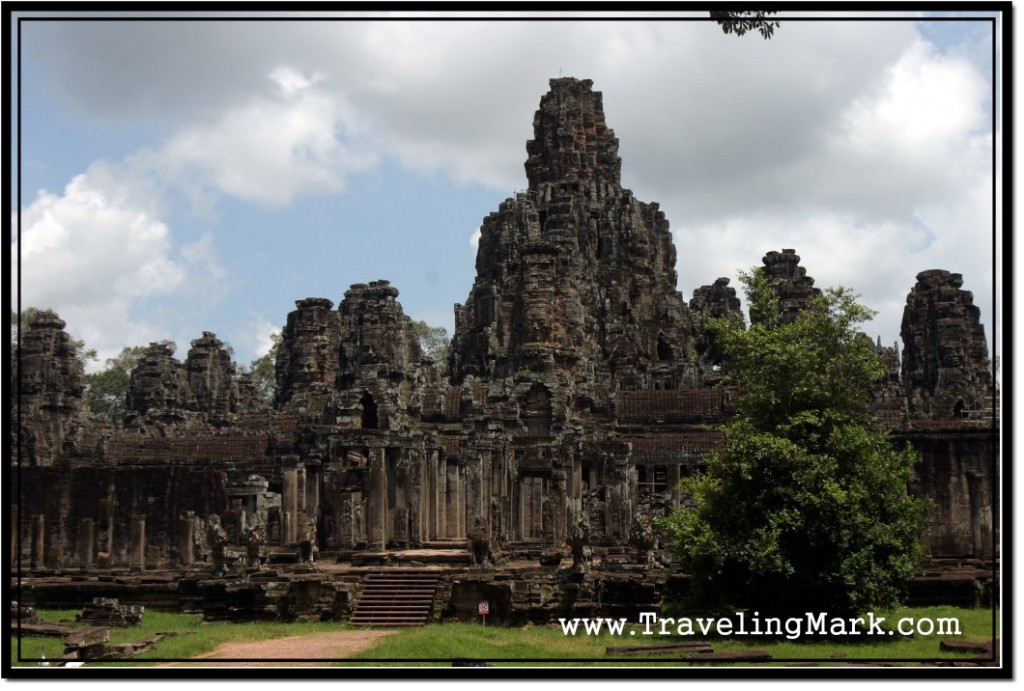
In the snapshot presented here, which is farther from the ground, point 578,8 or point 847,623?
point 578,8

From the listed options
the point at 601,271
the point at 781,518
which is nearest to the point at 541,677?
the point at 781,518

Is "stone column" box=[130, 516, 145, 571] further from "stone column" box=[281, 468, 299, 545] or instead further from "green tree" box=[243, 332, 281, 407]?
"green tree" box=[243, 332, 281, 407]

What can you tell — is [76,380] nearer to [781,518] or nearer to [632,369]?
[632,369]

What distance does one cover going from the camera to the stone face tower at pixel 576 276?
170 ft

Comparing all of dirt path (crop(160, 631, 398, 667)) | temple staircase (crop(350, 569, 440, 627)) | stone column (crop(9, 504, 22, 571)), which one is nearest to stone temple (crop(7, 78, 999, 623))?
temple staircase (crop(350, 569, 440, 627))

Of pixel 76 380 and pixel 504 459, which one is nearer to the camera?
pixel 504 459

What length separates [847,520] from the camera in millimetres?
22297

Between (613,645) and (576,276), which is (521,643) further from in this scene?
(576,276)

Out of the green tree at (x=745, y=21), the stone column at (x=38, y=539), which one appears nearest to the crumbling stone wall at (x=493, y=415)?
the stone column at (x=38, y=539)

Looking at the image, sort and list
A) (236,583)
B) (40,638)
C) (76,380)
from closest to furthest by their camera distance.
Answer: (40,638) → (236,583) → (76,380)

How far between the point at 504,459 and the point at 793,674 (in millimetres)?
20197

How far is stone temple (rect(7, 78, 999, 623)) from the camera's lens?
27.2 m

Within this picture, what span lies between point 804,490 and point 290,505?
1787cm

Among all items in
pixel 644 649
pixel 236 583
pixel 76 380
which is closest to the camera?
pixel 644 649
